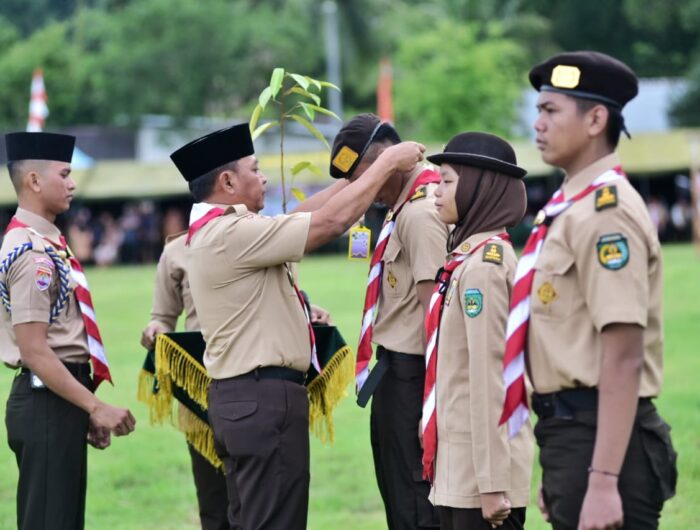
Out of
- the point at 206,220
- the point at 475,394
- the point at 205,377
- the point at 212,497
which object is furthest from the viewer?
the point at 212,497

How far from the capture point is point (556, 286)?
4.06 metres

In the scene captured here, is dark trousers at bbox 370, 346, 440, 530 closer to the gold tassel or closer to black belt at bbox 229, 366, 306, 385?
the gold tassel

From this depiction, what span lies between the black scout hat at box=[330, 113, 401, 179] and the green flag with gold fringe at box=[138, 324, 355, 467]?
3.03ft

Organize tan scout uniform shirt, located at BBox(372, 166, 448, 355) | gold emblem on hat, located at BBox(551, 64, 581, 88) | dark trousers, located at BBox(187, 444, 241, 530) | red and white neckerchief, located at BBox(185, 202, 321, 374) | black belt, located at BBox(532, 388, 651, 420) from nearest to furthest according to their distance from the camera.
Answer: black belt, located at BBox(532, 388, 651, 420), gold emblem on hat, located at BBox(551, 64, 581, 88), red and white neckerchief, located at BBox(185, 202, 321, 374), tan scout uniform shirt, located at BBox(372, 166, 448, 355), dark trousers, located at BBox(187, 444, 241, 530)

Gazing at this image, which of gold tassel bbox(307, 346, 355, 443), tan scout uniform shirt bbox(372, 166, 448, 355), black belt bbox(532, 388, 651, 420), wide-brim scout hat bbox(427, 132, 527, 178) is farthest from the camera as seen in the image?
gold tassel bbox(307, 346, 355, 443)

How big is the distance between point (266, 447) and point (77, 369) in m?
1.33

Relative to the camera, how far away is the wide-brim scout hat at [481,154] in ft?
16.5

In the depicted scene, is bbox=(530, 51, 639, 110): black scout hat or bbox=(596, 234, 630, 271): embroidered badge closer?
bbox=(596, 234, 630, 271): embroidered badge

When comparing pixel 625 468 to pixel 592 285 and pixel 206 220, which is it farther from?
pixel 206 220

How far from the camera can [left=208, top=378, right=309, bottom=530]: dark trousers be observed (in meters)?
5.66

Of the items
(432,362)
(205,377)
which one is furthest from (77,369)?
(432,362)

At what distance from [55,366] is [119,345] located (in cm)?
1318

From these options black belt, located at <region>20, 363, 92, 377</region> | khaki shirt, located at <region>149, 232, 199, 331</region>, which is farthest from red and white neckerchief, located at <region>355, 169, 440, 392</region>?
khaki shirt, located at <region>149, 232, 199, 331</region>

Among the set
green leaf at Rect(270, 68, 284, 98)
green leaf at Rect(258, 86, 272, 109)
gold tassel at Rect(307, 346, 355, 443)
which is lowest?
gold tassel at Rect(307, 346, 355, 443)
